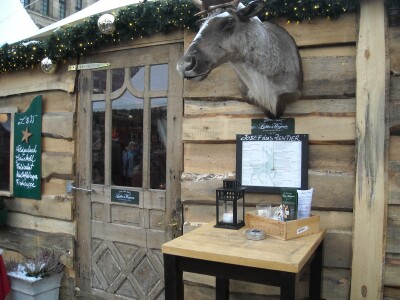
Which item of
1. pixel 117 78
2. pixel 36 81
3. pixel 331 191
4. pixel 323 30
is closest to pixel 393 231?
pixel 331 191

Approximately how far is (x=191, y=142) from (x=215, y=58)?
104 cm

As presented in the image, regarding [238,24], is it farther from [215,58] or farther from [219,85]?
[219,85]

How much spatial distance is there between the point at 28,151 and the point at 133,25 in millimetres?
2008

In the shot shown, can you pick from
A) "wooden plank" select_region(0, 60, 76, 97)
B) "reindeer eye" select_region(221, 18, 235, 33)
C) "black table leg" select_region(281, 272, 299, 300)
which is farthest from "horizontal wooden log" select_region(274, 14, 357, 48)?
"wooden plank" select_region(0, 60, 76, 97)

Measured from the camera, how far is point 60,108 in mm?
4082

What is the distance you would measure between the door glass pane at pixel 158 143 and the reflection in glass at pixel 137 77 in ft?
0.68

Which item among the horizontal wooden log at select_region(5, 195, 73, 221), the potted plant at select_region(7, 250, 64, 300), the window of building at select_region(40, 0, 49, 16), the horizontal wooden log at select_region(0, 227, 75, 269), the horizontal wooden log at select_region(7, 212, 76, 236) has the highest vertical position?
the window of building at select_region(40, 0, 49, 16)

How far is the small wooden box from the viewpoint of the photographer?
7.18ft

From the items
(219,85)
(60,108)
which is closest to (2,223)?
(60,108)

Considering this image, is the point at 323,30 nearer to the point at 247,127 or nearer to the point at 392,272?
the point at 247,127

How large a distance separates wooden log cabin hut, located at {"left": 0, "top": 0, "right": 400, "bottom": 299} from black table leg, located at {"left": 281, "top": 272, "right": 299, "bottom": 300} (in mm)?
1088

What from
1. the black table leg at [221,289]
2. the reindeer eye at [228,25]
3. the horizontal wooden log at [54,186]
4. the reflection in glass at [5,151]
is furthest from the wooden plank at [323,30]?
the reflection in glass at [5,151]

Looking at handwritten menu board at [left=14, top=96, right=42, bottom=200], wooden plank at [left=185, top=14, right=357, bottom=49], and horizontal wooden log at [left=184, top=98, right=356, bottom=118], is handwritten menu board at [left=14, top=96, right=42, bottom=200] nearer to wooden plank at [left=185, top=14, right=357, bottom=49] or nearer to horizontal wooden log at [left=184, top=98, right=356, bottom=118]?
horizontal wooden log at [left=184, top=98, right=356, bottom=118]

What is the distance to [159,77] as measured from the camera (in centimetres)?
354
